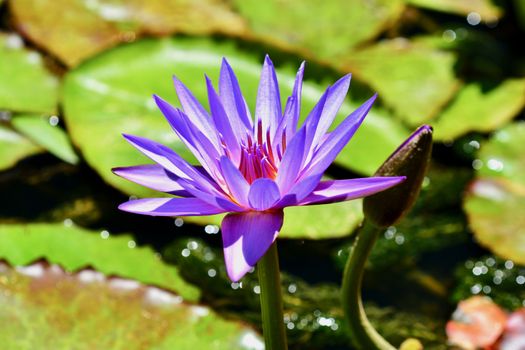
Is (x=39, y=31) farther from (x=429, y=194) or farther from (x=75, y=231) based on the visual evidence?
(x=429, y=194)

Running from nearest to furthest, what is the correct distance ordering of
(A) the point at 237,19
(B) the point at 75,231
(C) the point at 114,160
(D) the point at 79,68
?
(B) the point at 75,231 < (C) the point at 114,160 < (D) the point at 79,68 < (A) the point at 237,19

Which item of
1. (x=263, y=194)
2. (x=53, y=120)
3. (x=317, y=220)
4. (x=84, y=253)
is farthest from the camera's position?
(x=53, y=120)

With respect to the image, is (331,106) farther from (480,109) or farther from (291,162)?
(480,109)

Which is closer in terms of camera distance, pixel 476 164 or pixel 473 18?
pixel 476 164

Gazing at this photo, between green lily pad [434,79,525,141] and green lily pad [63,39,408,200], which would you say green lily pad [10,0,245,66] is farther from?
green lily pad [434,79,525,141]

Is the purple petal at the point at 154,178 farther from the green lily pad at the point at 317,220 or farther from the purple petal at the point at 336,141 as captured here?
the green lily pad at the point at 317,220

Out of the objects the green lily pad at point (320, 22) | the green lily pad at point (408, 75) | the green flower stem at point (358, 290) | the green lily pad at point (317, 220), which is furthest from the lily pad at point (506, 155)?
the green flower stem at point (358, 290)

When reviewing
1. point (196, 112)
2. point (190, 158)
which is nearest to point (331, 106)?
point (196, 112)

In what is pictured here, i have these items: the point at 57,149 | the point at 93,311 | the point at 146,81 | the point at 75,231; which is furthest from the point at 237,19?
the point at 93,311
